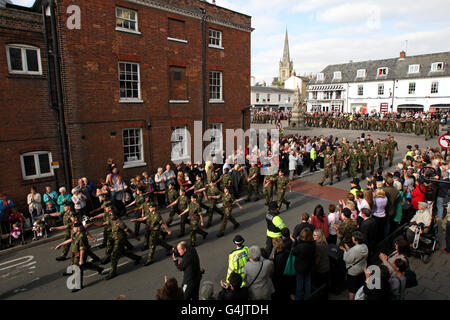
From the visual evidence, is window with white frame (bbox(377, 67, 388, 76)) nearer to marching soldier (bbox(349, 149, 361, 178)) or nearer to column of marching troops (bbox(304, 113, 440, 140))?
column of marching troops (bbox(304, 113, 440, 140))

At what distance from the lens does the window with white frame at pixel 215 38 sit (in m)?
16.8

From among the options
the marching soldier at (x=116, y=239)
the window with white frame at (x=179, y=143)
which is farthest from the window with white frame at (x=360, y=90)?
the marching soldier at (x=116, y=239)

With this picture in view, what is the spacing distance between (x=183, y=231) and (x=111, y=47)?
890 cm

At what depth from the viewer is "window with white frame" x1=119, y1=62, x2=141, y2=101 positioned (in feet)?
43.4

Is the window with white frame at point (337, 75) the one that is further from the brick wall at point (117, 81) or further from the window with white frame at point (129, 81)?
the window with white frame at point (129, 81)

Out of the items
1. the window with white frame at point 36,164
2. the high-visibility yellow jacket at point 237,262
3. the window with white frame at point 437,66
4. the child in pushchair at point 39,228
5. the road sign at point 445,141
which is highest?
the window with white frame at point 437,66

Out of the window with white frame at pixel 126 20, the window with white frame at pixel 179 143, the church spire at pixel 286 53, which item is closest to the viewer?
the window with white frame at pixel 126 20

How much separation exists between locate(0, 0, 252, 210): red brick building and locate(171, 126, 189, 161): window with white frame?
127 mm

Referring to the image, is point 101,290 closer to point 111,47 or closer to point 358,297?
point 358,297

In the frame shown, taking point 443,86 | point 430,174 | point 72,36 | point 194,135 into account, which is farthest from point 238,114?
point 443,86

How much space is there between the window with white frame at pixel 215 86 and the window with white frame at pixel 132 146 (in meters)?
5.34

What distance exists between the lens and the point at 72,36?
11.4m

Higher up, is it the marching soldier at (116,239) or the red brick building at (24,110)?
the red brick building at (24,110)

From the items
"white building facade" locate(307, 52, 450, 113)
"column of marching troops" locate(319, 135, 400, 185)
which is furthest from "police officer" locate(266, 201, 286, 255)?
"white building facade" locate(307, 52, 450, 113)
